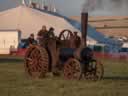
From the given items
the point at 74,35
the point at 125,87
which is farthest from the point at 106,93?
the point at 74,35

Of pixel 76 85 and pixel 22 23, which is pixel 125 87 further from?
pixel 22 23

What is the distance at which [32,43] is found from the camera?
20281 mm

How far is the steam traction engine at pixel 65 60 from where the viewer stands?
17.3m

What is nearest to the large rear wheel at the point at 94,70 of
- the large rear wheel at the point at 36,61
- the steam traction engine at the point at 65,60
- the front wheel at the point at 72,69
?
the steam traction engine at the point at 65,60

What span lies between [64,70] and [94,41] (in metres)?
43.4

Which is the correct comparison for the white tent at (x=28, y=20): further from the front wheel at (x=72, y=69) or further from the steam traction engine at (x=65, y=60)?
the front wheel at (x=72, y=69)

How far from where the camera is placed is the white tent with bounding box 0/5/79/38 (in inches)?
2458

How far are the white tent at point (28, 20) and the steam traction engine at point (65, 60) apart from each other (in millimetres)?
42964

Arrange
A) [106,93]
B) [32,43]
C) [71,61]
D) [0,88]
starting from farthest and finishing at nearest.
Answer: [32,43] → [71,61] → [0,88] → [106,93]

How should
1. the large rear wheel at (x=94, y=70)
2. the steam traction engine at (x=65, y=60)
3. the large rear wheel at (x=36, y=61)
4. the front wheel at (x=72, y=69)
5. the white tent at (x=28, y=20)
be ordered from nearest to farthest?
1. the front wheel at (x=72, y=69)
2. the steam traction engine at (x=65, y=60)
3. the large rear wheel at (x=94, y=70)
4. the large rear wheel at (x=36, y=61)
5. the white tent at (x=28, y=20)

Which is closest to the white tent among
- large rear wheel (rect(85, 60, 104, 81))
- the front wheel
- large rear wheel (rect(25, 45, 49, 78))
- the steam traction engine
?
large rear wheel (rect(25, 45, 49, 78))

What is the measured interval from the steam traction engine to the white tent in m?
43.0

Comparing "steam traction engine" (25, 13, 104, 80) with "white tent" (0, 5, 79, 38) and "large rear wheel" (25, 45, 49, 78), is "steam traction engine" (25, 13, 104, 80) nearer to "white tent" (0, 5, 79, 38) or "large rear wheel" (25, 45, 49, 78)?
"large rear wheel" (25, 45, 49, 78)

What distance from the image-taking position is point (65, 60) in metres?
18.0
